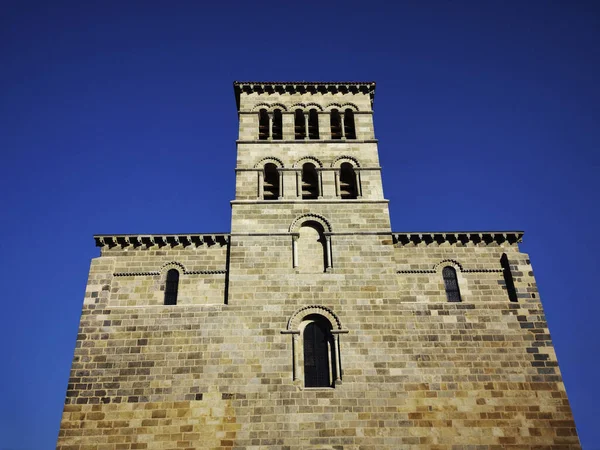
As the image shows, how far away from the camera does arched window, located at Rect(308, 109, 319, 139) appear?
22781 millimetres

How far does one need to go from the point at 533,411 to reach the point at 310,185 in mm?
11991

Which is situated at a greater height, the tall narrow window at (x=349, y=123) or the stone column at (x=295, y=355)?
the tall narrow window at (x=349, y=123)

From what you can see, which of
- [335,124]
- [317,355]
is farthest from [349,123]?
[317,355]

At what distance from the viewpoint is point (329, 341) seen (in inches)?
676

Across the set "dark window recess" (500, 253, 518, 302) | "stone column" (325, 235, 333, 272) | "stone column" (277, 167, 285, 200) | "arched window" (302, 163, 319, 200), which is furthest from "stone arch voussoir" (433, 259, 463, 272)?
"stone column" (277, 167, 285, 200)

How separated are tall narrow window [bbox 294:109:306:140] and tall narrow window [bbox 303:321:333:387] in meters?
9.25

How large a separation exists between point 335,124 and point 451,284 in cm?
943

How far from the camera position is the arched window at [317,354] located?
655 inches

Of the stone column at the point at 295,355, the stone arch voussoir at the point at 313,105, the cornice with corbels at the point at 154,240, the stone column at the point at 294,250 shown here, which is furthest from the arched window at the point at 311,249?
the stone arch voussoir at the point at 313,105

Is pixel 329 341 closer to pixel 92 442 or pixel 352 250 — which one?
pixel 352 250

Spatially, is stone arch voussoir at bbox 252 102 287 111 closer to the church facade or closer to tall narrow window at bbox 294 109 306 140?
tall narrow window at bbox 294 109 306 140

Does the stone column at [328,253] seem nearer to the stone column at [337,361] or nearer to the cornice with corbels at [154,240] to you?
the stone column at [337,361]

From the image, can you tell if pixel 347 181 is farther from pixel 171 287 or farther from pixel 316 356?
pixel 171 287

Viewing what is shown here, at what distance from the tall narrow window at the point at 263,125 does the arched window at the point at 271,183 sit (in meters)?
1.65
